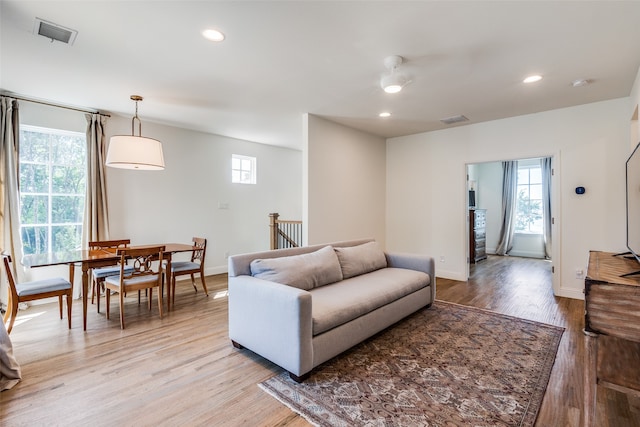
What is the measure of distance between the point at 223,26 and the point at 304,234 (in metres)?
2.83

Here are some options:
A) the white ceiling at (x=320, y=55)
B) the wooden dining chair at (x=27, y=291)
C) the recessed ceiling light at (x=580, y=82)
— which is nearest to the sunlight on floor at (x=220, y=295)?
the wooden dining chair at (x=27, y=291)

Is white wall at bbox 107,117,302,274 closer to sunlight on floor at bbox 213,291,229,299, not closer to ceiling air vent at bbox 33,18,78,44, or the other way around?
sunlight on floor at bbox 213,291,229,299

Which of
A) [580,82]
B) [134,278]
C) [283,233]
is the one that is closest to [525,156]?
[580,82]

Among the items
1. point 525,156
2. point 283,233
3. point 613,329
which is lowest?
point 613,329

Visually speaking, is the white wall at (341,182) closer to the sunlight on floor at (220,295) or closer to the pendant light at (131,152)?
the sunlight on floor at (220,295)

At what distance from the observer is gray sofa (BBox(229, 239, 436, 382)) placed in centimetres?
212

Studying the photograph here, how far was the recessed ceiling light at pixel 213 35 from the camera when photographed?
2297 mm

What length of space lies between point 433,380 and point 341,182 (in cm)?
326

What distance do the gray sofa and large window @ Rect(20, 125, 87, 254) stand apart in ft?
10.1

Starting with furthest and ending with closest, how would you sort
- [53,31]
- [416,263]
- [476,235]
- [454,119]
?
[476,235]
[454,119]
[416,263]
[53,31]

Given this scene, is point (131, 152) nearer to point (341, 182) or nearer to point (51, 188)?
point (51, 188)

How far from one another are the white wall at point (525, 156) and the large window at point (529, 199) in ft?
12.0

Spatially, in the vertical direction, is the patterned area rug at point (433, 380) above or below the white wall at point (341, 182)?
below

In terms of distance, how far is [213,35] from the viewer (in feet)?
7.66
